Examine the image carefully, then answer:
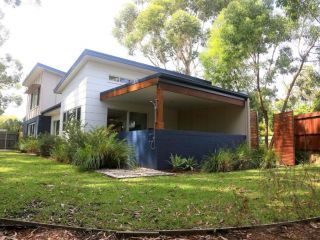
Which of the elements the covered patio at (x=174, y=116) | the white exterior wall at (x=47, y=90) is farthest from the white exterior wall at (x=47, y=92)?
the covered patio at (x=174, y=116)

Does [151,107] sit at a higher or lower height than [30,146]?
higher

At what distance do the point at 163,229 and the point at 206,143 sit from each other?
24.4 ft

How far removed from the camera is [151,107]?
15.0m

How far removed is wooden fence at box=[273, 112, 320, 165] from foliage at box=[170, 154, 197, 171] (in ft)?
12.5

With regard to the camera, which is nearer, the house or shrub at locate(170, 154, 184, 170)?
shrub at locate(170, 154, 184, 170)

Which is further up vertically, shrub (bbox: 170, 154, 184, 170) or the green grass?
shrub (bbox: 170, 154, 184, 170)

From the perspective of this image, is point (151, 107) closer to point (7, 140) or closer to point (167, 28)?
point (167, 28)

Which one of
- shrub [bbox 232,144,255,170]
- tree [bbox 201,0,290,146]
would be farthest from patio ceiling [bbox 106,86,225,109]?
shrub [bbox 232,144,255,170]

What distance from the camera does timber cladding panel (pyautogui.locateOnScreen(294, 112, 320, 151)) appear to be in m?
10.6

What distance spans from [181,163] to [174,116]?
7896 mm

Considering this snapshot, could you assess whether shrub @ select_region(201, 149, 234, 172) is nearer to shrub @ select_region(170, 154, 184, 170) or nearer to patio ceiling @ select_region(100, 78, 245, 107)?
shrub @ select_region(170, 154, 184, 170)

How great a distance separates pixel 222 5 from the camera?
23.6 metres

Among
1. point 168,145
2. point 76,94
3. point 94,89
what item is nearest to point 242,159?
point 168,145

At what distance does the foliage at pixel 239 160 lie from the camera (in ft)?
29.8
